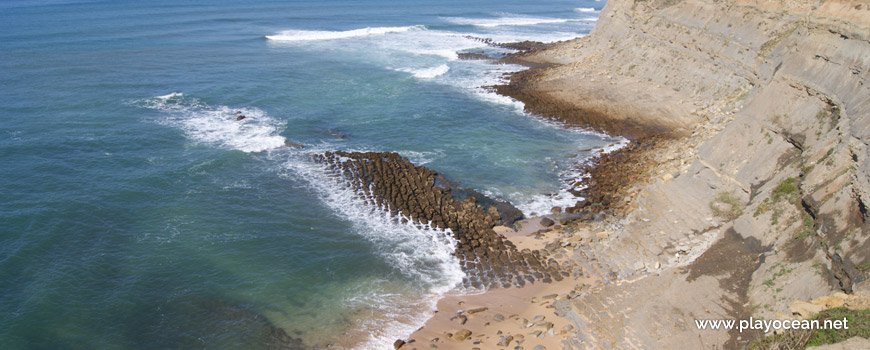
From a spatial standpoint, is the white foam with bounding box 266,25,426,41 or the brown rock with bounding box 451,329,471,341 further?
the white foam with bounding box 266,25,426,41

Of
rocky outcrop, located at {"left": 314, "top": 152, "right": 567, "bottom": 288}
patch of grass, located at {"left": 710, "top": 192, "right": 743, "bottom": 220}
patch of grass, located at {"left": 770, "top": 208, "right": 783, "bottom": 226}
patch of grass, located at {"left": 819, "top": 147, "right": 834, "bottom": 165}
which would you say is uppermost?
patch of grass, located at {"left": 819, "top": 147, "right": 834, "bottom": 165}

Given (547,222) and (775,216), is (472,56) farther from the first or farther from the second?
(775,216)

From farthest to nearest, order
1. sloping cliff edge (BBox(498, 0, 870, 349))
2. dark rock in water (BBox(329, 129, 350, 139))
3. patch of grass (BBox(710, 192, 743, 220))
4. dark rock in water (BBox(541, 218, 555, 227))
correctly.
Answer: dark rock in water (BBox(329, 129, 350, 139)) → dark rock in water (BBox(541, 218, 555, 227)) → patch of grass (BBox(710, 192, 743, 220)) → sloping cliff edge (BBox(498, 0, 870, 349))

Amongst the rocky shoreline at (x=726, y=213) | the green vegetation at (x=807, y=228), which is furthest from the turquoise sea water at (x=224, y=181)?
the green vegetation at (x=807, y=228)

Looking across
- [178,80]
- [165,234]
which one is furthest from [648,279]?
[178,80]

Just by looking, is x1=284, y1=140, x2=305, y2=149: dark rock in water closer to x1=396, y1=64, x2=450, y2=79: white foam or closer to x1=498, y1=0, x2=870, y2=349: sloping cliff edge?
x1=498, y1=0, x2=870, y2=349: sloping cliff edge

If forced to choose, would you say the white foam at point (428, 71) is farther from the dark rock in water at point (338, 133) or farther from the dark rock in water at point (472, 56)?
the dark rock in water at point (338, 133)

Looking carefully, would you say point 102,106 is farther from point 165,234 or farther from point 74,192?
point 165,234

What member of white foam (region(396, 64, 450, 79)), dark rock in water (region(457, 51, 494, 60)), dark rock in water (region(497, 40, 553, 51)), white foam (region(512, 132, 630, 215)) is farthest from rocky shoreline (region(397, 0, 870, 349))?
dark rock in water (region(497, 40, 553, 51))
